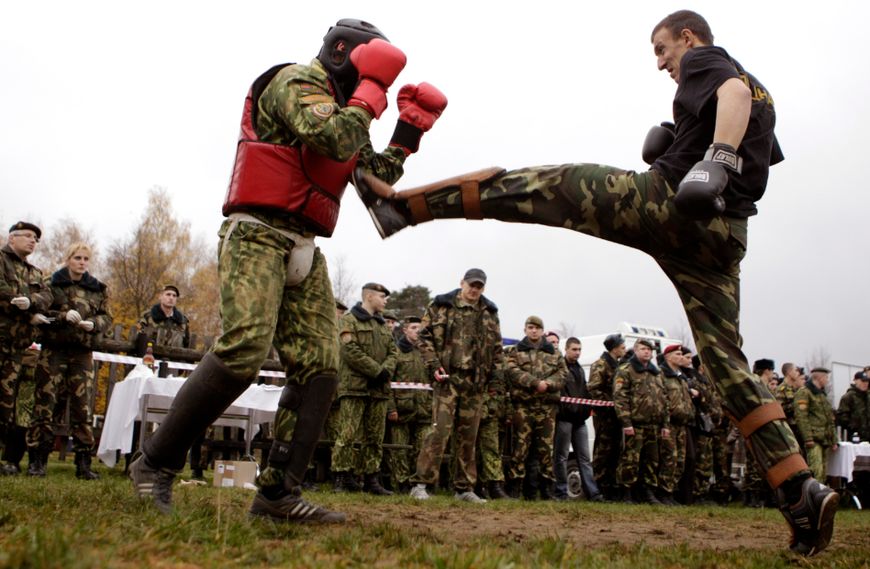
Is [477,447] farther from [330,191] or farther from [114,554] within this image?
[114,554]

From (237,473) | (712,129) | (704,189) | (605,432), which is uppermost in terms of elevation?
(712,129)

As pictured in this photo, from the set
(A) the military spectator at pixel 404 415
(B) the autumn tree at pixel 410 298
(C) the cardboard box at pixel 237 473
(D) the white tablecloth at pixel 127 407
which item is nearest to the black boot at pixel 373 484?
(A) the military spectator at pixel 404 415

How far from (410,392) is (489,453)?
176cm

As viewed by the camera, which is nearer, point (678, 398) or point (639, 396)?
point (639, 396)

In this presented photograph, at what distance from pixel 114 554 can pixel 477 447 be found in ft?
27.4

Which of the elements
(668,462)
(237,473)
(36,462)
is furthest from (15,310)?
(668,462)

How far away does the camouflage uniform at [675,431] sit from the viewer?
1127 cm

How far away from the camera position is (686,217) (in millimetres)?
3623

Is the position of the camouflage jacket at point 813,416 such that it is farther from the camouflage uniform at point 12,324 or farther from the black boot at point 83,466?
the camouflage uniform at point 12,324

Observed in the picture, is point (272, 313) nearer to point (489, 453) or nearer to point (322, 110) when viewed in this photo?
point (322, 110)

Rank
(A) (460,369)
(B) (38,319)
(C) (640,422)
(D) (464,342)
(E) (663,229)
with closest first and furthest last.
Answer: (E) (663,229)
(B) (38,319)
(A) (460,369)
(D) (464,342)
(C) (640,422)

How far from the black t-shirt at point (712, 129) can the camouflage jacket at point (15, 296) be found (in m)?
6.61

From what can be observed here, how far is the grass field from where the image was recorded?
2395 millimetres

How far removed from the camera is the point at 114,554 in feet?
7.51
